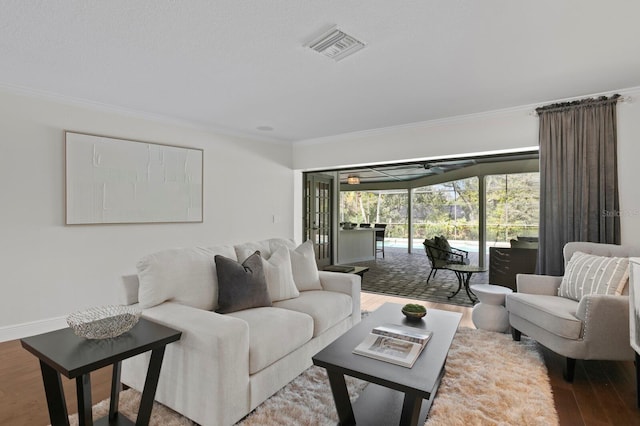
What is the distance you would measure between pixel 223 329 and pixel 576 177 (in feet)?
11.8

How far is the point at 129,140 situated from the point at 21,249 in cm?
145

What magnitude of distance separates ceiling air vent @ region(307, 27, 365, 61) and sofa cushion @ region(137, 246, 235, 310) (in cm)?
169

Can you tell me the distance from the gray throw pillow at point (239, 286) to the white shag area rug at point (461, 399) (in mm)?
611

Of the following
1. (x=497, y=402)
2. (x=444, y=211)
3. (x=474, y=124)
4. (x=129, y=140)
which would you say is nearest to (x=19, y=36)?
(x=129, y=140)

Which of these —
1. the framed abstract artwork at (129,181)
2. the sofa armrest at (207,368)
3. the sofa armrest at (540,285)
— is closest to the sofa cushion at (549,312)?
the sofa armrest at (540,285)

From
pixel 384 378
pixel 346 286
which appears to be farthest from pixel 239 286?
pixel 384 378

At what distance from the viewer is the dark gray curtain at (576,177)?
322cm

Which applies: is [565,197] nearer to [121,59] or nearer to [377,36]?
[377,36]

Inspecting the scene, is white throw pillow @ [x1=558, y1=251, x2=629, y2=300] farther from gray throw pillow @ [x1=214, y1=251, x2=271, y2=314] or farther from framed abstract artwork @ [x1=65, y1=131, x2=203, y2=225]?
framed abstract artwork @ [x1=65, y1=131, x2=203, y2=225]

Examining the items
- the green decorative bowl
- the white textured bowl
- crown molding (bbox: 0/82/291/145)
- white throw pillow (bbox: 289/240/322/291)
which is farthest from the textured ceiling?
the green decorative bowl

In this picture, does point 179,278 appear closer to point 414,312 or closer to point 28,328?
point 414,312

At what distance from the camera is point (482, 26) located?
207cm

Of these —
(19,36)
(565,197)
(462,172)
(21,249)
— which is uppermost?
(19,36)

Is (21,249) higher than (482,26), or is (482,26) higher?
(482,26)
